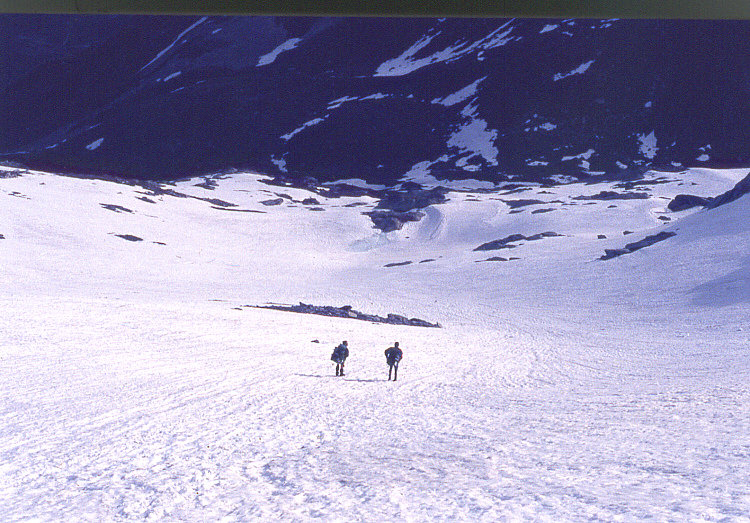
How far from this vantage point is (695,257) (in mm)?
35875

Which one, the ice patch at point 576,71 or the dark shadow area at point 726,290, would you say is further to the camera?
the ice patch at point 576,71

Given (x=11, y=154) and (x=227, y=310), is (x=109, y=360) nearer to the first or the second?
(x=227, y=310)

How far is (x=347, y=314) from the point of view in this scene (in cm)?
3016

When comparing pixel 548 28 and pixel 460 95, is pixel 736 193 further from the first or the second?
pixel 548 28

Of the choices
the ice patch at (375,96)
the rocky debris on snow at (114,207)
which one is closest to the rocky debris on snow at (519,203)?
the rocky debris on snow at (114,207)

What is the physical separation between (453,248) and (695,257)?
2291 cm

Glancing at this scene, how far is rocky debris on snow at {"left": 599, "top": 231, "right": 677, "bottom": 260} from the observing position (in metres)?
40.5

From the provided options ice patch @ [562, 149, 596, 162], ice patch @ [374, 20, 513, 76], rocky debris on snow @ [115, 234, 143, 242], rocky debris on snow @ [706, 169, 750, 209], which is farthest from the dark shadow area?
ice patch @ [374, 20, 513, 76]

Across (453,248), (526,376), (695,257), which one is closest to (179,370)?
(526,376)

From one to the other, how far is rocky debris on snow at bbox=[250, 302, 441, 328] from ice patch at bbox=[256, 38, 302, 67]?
127439mm

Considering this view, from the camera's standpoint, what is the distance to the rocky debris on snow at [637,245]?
40.5 metres

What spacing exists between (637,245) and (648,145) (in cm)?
7545

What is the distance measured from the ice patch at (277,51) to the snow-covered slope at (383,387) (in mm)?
110325

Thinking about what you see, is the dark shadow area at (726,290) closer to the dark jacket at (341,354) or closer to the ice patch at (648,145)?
the dark jacket at (341,354)
